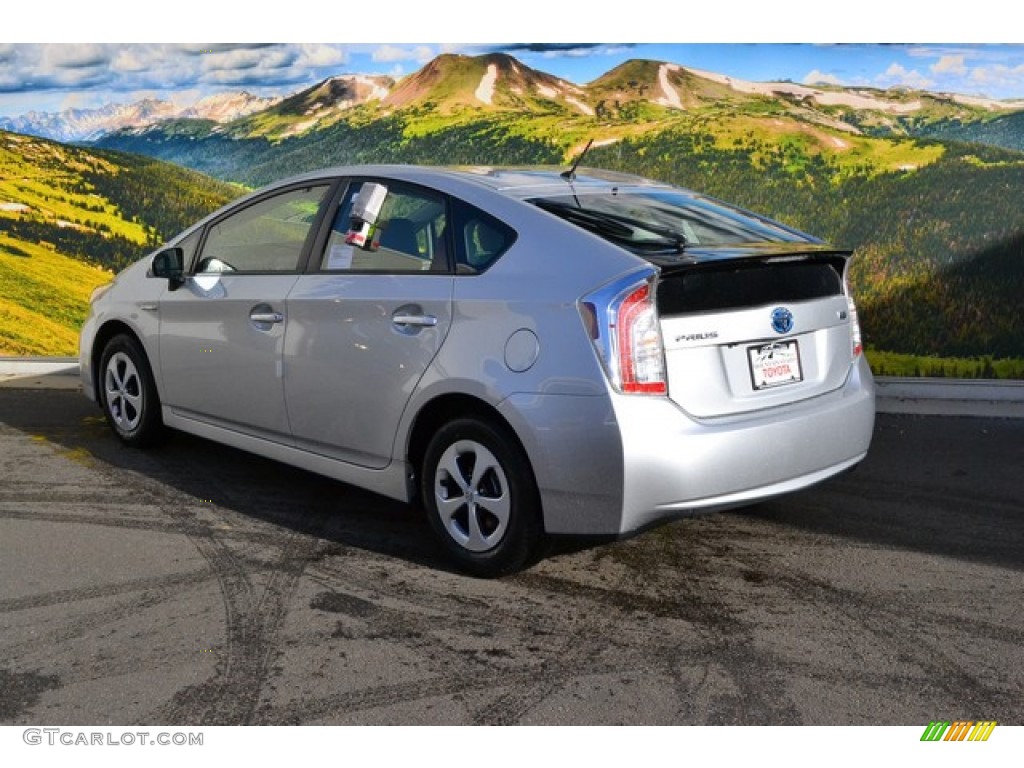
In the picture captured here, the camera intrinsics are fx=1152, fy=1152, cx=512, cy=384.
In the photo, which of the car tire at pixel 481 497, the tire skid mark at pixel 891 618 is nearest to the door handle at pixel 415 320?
the car tire at pixel 481 497

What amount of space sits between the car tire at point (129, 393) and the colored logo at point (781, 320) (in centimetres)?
349

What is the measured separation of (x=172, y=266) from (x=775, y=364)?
321cm

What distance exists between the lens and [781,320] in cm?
437

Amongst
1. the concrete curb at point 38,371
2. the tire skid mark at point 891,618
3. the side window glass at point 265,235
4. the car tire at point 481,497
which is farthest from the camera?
the concrete curb at point 38,371

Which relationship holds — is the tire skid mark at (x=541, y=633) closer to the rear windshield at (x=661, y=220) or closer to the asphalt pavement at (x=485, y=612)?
the asphalt pavement at (x=485, y=612)

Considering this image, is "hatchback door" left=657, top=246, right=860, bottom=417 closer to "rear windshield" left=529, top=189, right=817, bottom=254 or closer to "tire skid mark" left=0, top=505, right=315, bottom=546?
"rear windshield" left=529, top=189, right=817, bottom=254

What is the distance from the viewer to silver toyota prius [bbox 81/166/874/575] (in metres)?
4.05

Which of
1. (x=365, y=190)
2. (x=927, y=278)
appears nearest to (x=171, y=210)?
(x=365, y=190)

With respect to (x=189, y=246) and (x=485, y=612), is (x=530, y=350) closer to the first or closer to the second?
(x=485, y=612)

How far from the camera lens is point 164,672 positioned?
370 cm

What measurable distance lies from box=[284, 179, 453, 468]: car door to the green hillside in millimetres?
4956
